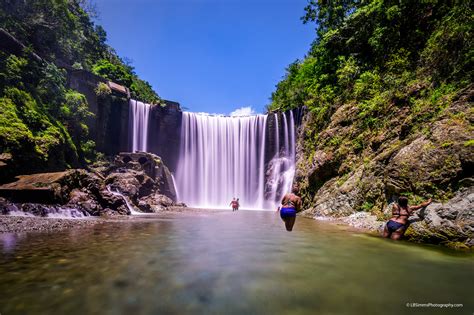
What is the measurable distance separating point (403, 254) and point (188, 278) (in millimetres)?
4712

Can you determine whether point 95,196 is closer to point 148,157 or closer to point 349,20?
point 148,157

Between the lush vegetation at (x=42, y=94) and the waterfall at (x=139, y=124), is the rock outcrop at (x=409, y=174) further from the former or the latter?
the waterfall at (x=139, y=124)

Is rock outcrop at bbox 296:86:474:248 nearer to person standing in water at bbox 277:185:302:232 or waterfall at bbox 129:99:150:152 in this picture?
person standing in water at bbox 277:185:302:232

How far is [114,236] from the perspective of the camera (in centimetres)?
A: 738

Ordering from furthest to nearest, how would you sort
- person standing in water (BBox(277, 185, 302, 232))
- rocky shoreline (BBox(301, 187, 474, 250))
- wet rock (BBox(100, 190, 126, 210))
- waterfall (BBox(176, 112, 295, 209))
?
1. waterfall (BBox(176, 112, 295, 209))
2. wet rock (BBox(100, 190, 126, 210))
3. person standing in water (BBox(277, 185, 302, 232))
4. rocky shoreline (BBox(301, 187, 474, 250))

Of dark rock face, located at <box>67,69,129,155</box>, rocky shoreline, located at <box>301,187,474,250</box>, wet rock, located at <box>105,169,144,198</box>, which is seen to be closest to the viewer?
rocky shoreline, located at <box>301,187,474,250</box>

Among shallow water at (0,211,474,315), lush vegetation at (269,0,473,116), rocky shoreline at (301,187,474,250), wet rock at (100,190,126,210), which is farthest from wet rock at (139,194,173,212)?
rocky shoreline at (301,187,474,250)

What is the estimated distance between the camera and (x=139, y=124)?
33469 mm

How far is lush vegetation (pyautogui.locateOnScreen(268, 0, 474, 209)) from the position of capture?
11164 mm

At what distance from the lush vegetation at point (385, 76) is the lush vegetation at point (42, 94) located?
18449mm

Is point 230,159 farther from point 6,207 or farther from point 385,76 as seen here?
point 6,207

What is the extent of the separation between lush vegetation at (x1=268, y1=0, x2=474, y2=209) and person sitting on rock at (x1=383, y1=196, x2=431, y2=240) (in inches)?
40.7

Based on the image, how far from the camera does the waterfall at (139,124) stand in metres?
32.9

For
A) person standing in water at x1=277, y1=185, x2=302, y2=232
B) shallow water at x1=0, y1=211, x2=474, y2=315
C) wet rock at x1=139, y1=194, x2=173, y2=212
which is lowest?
wet rock at x1=139, y1=194, x2=173, y2=212
